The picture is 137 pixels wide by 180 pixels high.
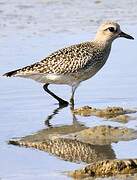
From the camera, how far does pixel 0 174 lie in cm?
755

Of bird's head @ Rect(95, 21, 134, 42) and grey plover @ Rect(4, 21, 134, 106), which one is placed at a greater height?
bird's head @ Rect(95, 21, 134, 42)

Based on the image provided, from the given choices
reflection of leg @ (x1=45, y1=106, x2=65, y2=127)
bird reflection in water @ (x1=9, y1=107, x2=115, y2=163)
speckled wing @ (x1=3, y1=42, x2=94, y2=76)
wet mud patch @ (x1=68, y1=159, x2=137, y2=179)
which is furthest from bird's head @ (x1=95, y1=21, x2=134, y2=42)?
wet mud patch @ (x1=68, y1=159, x2=137, y2=179)

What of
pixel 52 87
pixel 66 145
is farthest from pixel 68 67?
pixel 66 145

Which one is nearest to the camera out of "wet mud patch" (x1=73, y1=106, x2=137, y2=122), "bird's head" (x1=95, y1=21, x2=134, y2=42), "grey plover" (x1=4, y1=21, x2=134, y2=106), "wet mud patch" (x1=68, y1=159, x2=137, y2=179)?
"wet mud patch" (x1=68, y1=159, x2=137, y2=179)

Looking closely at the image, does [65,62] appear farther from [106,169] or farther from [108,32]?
[106,169]

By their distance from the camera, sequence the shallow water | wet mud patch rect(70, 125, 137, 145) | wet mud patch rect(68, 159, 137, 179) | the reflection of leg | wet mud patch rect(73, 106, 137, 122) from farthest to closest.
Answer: wet mud patch rect(73, 106, 137, 122), the reflection of leg, wet mud patch rect(70, 125, 137, 145), the shallow water, wet mud patch rect(68, 159, 137, 179)

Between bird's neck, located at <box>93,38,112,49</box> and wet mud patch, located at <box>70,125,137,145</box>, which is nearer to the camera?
wet mud patch, located at <box>70,125,137,145</box>

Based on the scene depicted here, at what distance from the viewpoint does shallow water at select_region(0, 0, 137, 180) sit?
8.10 meters

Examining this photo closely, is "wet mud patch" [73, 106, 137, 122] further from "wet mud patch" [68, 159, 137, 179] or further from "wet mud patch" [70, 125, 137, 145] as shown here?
"wet mud patch" [68, 159, 137, 179]

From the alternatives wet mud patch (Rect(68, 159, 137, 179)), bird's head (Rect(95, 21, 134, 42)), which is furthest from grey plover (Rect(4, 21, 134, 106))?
wet mud patch (Rect(68, 159, 137, 179))

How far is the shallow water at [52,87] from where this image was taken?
8.10 meters

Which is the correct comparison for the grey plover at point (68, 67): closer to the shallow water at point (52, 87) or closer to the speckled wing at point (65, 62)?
the speckled wing at point (65, 62)

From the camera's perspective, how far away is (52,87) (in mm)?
12000

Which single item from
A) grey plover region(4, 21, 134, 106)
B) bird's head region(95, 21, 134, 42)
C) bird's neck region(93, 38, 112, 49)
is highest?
bird's head region(95, 21, 134, 42)
